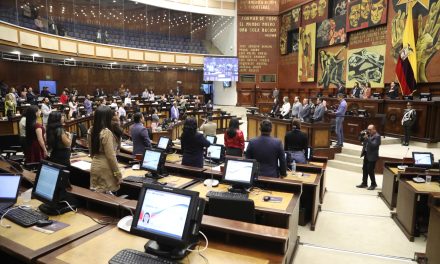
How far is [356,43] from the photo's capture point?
1366cm

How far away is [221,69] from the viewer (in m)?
19.7

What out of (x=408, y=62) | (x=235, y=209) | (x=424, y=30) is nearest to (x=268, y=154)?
(x=235, y=209)

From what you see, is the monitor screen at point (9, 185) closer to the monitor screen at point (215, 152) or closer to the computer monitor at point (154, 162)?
the computer monitor at point (154, 162)

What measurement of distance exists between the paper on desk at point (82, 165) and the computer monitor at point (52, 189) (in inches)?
63.3

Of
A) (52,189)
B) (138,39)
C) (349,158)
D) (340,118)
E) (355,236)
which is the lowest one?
A: (355,236)

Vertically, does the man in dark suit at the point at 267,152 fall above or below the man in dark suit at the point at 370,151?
above

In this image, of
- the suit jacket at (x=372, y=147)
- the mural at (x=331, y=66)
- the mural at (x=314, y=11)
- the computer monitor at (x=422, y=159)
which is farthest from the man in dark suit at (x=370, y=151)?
the mural at (x=314, y=11)

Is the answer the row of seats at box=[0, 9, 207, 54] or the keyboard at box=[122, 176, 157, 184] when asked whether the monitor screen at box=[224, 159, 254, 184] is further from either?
the row of seats at box=[0, 9, 207, 54]

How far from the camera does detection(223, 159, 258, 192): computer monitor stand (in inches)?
145

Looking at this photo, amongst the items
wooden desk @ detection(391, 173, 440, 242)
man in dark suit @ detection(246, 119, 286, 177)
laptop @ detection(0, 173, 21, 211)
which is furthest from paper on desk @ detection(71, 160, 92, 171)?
wooden desk @ detection(391, 173, 440, 242)

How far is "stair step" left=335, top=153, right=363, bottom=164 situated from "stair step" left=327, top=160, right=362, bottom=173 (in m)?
0.10

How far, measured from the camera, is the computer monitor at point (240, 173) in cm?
369

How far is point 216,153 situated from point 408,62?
8245 millimetres

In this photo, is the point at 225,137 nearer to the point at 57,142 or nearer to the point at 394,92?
the point at 57,142
